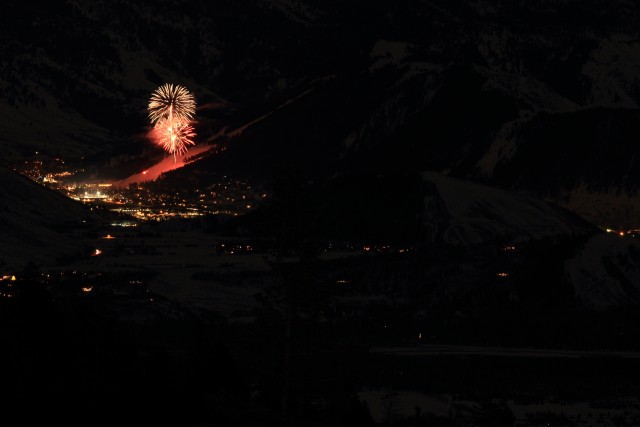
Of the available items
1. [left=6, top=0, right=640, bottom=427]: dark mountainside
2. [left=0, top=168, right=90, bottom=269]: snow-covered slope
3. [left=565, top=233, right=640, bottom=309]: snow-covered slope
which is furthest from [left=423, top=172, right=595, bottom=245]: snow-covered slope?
[left=0, top=168, right=90, bottom=269]: snow-covered slope

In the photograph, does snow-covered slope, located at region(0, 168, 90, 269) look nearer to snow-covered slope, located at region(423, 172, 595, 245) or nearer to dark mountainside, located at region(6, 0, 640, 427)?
dark mountainside, located at region(6, 0, 640, 427)


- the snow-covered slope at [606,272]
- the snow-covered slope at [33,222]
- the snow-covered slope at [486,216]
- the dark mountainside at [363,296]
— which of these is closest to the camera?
the dark mountainside at [363,296]

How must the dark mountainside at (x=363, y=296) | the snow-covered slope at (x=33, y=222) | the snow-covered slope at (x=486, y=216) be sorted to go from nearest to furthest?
the dark mountainside at (x=363, y=296) < the snow-covered slope at (x=486, y=216) < the snow-covered slope at (x=33, y=222)

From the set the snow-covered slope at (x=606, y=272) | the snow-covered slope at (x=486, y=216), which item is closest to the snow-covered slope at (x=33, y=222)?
the snow-covered slope at (x=486, y=216)

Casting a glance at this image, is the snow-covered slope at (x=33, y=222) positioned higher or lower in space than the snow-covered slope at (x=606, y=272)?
higher

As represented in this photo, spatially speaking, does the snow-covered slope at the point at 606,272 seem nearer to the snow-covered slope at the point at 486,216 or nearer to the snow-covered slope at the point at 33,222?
the snow-covered slope at the point at 486,216

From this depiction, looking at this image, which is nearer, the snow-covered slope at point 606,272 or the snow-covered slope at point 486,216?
the snow-covered slope at point 606,272

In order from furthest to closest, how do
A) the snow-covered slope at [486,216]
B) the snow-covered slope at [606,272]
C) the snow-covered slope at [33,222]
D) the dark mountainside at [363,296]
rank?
the snow-covered slope at [33,222] → the snow-covered slope at [486,216] → the snow-covered slope at [606,272] → the dark mountainside at [363,296]

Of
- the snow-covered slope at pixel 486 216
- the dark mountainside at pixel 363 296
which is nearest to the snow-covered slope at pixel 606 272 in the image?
the dark mountainside at pixel 363 296

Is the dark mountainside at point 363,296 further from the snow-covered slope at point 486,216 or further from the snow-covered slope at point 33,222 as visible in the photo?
the snow-covered slope at point 33,222

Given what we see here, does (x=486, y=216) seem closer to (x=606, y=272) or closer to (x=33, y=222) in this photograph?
(x=606, y=272)

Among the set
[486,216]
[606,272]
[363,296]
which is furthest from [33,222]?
[606,272]
